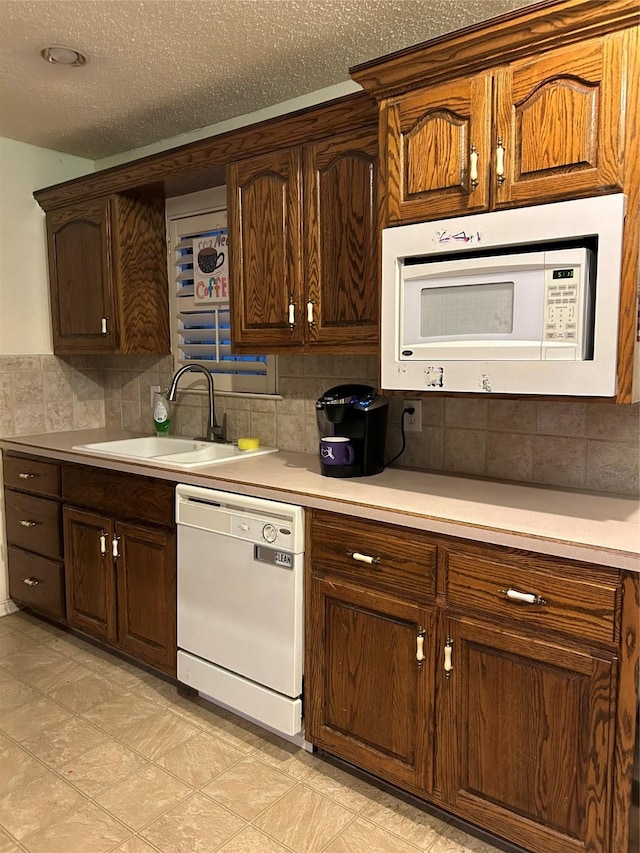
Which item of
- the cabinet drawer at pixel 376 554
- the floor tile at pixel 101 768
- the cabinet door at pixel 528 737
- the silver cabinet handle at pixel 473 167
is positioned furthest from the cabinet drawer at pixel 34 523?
the silver cabinet handle at pixel 473 167

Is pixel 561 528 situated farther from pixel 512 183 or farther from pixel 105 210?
pixel 105 210

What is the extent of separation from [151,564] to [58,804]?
33.7 inches

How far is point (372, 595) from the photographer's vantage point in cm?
185

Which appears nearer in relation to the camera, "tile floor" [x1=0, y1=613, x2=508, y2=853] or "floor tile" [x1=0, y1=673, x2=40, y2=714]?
"tile floor" [x1=0, y1=613, x2=508, y2=853]

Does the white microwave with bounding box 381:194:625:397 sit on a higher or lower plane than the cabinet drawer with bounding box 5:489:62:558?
higher

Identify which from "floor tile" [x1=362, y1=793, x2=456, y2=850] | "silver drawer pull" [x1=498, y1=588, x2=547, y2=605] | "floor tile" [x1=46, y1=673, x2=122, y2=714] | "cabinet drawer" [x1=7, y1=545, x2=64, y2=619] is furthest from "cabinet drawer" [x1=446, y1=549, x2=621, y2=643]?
"cabinet drawer" [x1=7, y1=545, x2=64, y2=619]

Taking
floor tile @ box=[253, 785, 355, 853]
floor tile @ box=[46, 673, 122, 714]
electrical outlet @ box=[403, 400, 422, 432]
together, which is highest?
electrical outlet @ box=[403, 400, 422, 432]

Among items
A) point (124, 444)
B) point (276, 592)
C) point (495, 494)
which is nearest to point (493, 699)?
point (495, 494)

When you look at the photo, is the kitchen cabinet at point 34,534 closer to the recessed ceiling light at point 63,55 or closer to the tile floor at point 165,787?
the tile floor at point 165,787

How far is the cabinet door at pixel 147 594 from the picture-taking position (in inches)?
96.9

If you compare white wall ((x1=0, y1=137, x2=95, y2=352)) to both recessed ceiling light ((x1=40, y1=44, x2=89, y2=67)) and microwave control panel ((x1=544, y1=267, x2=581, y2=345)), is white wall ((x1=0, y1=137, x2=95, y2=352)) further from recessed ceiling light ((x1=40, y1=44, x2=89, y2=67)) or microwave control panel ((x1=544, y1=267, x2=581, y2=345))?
microwave control panel ((x1=544, y1=267, x2=581, y2=345))

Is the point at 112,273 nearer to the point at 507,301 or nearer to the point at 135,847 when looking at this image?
the point at 507,301

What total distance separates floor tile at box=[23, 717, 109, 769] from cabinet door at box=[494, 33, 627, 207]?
221 cm

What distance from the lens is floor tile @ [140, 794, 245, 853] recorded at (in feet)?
5.78
